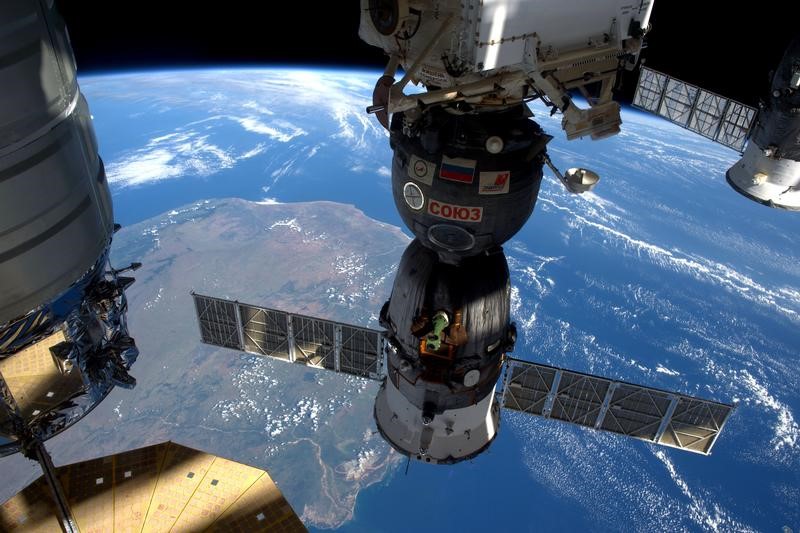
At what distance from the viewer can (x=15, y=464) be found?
30531 millimetres

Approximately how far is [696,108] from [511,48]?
9349 mm

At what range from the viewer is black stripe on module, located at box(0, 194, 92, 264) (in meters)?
4.48

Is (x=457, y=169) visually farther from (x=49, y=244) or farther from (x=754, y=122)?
(x=754, y=122)

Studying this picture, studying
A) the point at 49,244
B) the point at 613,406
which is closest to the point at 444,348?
the point at 613,406

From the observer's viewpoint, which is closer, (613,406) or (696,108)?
(613,406)

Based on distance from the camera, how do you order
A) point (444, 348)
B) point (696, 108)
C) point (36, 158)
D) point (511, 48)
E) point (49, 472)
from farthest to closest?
point (696, 108), point (444, 348), point (49, 472), point (511, 48), point (36, 158)

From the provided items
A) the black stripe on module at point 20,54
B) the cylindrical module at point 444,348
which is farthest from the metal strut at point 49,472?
the cylindrical module at point 444,348

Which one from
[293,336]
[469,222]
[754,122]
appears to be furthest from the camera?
[293,336]

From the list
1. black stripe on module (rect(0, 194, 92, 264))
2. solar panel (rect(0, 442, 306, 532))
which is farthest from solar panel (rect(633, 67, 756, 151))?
black stripe on module (rect(0, 194, 92, 264))

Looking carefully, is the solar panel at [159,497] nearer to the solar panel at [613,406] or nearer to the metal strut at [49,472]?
the metal strut at [49,472]

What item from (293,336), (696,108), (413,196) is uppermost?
(696,108)

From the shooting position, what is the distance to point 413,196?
745 cm

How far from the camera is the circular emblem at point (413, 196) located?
7.35 metres

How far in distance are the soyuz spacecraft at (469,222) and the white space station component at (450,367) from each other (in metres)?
0.03
